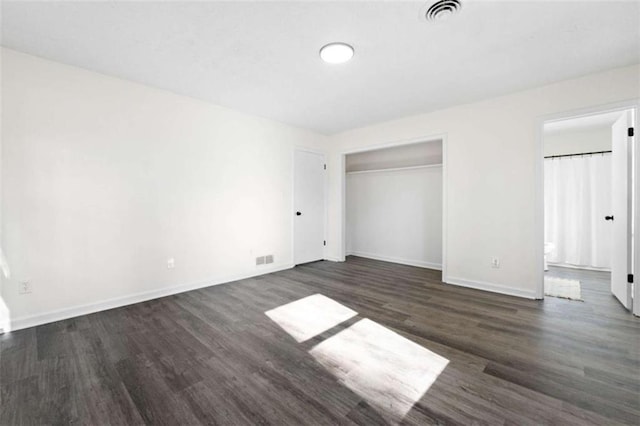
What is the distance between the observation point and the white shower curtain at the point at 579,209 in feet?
15.3

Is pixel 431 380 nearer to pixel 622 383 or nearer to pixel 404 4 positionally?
pixel 622 383

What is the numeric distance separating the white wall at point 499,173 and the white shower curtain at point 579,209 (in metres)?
2.58

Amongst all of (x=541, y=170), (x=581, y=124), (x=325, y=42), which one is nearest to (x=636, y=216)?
(x=541, y=170)

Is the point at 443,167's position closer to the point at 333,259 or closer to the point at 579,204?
the point at 333,259

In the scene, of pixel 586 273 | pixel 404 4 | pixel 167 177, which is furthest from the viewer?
pixel 586 273

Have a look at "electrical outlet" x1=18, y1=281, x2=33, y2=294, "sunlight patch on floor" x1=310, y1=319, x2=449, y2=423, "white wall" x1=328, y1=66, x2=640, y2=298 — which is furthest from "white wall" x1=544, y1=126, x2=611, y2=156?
"electrical outlet" x1=18, y1=281, x2=33, y2=294

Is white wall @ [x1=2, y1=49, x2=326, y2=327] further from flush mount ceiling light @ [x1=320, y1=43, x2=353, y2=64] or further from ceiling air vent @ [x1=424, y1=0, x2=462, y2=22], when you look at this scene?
ceiling air vent @ [x1=424, y1=0, x2=462, y2=22]

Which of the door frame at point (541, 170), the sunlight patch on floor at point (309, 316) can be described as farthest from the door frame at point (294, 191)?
the door frame at point (541, 170)

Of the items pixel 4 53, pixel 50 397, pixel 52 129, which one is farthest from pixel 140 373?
pixel 4 53

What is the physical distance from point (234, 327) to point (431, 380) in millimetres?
1757

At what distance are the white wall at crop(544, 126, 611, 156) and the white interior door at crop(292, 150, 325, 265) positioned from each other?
15.0 feet

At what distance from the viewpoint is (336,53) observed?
245 centimetres

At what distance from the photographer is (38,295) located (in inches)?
102

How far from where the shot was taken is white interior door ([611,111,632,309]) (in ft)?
9.50
